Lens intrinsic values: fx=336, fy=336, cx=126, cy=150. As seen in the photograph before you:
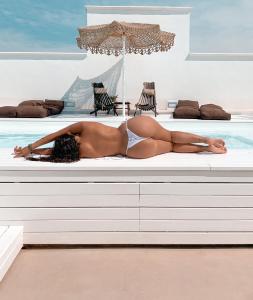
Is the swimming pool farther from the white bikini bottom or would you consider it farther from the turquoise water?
the white bikini bottom

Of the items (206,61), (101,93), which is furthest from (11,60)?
(206,61)

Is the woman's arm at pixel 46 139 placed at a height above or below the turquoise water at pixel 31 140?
above

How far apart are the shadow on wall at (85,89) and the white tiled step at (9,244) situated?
8899 mm

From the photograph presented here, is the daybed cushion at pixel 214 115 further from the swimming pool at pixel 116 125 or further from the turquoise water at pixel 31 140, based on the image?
the turquoise water at pixel 31 140

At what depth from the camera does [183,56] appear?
11.1 m

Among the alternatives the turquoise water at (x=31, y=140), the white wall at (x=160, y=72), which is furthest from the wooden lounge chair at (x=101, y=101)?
the turquoise water at (x=31, y=140)

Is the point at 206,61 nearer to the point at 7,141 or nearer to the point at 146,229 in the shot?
the point at 7,141

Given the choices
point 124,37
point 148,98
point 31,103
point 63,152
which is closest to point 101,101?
point 148,98

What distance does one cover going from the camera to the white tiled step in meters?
1.96

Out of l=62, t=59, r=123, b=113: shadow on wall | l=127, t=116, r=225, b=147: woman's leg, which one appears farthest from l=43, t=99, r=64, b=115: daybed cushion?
l=127, t=116, r=225, b=147: woman's leg

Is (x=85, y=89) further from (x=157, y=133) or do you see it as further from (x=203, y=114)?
(x=157, y=133)

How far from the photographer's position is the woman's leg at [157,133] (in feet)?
8.62

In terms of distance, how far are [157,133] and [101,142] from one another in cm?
47

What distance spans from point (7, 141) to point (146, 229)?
4717 mm
